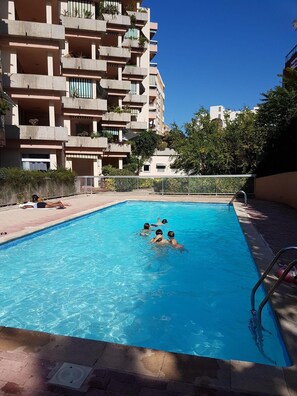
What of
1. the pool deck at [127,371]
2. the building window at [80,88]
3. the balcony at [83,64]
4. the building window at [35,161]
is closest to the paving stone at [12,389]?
the pool deck at [127,371]

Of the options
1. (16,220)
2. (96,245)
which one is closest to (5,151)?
(16,220)

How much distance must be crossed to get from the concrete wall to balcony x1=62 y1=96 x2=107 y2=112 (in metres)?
17.2

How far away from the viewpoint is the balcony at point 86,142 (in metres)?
29.8

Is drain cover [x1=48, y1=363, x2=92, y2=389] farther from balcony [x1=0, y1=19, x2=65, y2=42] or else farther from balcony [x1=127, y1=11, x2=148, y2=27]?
balcony [x1=127, y1=11, x2=148, y2=27]

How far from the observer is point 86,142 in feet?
99.0

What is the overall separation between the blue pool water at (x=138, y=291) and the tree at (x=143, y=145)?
31395 mm

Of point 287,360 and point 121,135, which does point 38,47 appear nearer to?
point 121,135

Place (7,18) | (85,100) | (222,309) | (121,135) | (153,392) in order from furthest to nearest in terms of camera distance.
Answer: (121,135) < (85,100) < (7,18) < (222,309) < (153,392)

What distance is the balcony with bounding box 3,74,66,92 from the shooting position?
23828 mm

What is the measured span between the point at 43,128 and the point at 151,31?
140 ft

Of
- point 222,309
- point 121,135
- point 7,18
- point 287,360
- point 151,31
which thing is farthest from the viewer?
point 151,31

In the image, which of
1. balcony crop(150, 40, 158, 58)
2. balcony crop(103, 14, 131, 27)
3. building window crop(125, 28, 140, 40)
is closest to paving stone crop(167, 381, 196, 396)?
balcony crop(103, 14, 131, 27)

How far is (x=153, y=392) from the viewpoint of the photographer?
2.54 meters

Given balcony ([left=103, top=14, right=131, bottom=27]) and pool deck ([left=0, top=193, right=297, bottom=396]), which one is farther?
balcony ([left=103, top=14, right=131, bottom=27])
